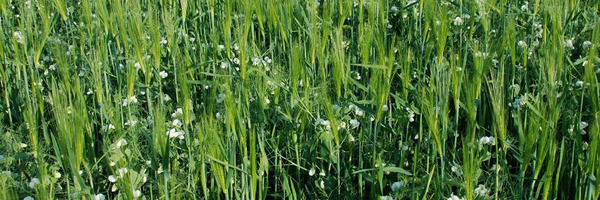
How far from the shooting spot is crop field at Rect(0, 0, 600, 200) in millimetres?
1725

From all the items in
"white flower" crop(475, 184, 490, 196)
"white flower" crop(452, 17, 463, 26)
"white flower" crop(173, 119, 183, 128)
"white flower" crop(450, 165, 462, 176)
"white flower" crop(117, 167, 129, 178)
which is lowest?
"white flower" crop(475, 184, 490, 196)

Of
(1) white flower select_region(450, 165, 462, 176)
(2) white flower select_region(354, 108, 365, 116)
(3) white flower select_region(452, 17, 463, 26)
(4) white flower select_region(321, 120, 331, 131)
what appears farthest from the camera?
(3) white flower select_region(452, 17, 463, 26)

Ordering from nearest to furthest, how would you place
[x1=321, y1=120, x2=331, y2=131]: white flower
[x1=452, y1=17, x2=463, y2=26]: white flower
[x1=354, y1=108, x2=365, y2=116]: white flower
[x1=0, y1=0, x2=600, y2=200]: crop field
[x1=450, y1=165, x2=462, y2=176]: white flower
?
[x1=0, y1=0, x2=600, y2=200]: crop field < [x1=450, y1=165, x2=462, y2=176]: white flower < [x1=321, y1=120, x2=331, y2=131]: white flower < [x1=354, y1=108, x2=365, y2=116]: white flower < [x1=452, y1=17, x2=463, y2=26]: white flower

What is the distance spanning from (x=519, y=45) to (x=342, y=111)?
86 cm

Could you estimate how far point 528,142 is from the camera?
159 cm

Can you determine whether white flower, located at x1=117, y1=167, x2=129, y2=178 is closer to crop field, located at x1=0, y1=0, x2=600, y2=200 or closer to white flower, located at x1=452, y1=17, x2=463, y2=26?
crop field, located at x1=0, y1=0, x2=600, y2=200

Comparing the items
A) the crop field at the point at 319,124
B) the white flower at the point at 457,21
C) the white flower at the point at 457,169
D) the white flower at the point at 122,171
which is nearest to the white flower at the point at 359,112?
the crop field at the point at 319,124

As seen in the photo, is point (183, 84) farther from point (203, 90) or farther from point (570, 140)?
point (570, 140)

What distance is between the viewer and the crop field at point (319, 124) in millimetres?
1725

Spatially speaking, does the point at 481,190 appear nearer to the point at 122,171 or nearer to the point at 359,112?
the point at 359,112

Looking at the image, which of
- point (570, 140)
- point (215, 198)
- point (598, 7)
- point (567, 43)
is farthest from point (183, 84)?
point (598, 7)

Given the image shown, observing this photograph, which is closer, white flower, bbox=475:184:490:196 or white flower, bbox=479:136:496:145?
white flower, bbox=475:184:490:196

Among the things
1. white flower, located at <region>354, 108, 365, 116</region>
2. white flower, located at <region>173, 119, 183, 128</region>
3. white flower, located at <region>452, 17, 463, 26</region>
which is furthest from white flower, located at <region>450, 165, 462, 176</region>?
white flower, located at <region>452, 17, 463, 26</region>

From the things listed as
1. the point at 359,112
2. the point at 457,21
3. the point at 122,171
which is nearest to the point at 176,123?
the point at 122,171
